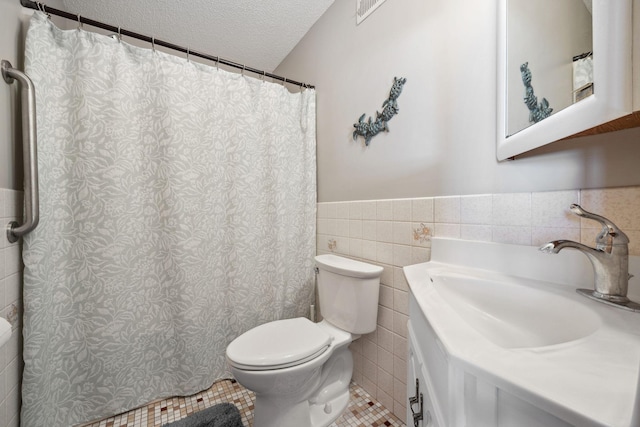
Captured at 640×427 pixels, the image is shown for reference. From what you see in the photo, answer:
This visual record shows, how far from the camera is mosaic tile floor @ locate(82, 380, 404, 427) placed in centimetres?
112

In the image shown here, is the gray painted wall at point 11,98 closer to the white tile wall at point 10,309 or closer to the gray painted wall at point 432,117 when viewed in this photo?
the white tile wall at point 10,309

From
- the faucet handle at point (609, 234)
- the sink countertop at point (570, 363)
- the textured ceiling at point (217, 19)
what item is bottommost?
the sink countertop at point (570, 363)

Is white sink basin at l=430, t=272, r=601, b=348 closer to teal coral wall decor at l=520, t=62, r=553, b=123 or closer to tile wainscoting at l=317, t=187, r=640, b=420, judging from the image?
tile wainscoting at l=317, t=187, r=640, b=420

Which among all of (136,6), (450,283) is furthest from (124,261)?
(136,6)

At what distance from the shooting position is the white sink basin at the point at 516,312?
0.48 meters

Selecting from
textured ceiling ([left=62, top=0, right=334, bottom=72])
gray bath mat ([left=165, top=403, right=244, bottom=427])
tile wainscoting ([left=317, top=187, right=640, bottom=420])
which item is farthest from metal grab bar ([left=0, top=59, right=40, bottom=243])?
tile wainscoting ([left=317, top=187, right=640, bottom=420])

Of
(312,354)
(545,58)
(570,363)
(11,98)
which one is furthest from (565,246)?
(11,98)

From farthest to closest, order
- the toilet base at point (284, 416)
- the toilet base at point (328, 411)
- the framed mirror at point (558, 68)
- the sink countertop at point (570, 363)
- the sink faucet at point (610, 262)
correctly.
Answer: the toilet base at point (328, 411) → the toilet base at point (284, 416) → the sink faucet at point (610, 262) → the framed mirror at point (558, 68) → the sink countertop at point (570, 363)

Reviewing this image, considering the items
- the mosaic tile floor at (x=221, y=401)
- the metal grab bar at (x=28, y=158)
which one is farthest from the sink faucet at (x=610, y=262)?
the metal grab bar at (x=28, y=158)

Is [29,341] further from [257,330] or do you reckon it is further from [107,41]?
[107,41]

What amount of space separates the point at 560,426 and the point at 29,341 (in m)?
1.60

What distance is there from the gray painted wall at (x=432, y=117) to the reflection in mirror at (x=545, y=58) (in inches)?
3.0

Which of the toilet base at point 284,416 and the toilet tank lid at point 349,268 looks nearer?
the toilet base at point 284,416

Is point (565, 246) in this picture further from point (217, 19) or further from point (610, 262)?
point (217, 19)
